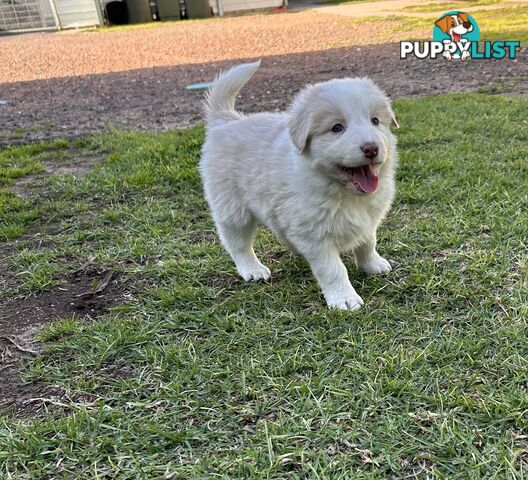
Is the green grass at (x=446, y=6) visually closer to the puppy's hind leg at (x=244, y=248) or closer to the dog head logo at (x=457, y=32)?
the dog head logo at (x=457, y=32)

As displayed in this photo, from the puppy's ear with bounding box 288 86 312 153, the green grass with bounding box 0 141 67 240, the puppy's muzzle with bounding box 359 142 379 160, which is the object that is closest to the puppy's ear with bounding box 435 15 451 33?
the green grass with bounding box 0 141 67 240

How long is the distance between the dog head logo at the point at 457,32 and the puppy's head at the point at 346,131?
7.41 metres

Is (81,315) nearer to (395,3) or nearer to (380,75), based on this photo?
(380,75)

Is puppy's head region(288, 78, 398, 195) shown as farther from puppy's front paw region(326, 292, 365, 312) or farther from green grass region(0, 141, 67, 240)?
green grass region(0, 141, 67, 240)

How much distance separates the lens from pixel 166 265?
3.21 metres

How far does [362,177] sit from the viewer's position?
8.02ft

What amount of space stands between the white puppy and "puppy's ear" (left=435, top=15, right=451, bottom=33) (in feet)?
33.2

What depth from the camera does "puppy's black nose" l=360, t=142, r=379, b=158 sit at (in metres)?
2.30

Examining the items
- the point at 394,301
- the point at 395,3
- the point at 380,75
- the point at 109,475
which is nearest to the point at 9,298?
the point at 109,475

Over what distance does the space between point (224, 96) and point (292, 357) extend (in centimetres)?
175

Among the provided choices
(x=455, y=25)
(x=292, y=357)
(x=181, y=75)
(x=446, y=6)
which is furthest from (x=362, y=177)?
(x=446, y=6)

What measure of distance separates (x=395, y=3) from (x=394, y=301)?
1924 cm

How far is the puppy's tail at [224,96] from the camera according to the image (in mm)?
3191

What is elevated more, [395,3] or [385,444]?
[385,444]
